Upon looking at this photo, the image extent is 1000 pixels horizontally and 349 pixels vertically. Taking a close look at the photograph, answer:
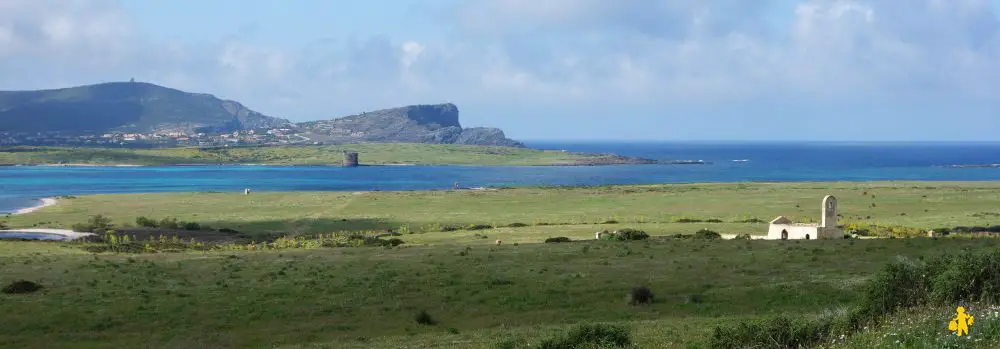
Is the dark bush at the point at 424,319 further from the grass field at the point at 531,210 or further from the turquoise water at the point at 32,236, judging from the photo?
the turquoise water at the point at 32,236

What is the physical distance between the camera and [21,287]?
34.2 metres

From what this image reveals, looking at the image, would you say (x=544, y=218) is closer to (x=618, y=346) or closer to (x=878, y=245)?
(x=878, y=245)

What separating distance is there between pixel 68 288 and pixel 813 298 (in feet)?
84.3

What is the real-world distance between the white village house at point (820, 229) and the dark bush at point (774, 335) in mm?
35819

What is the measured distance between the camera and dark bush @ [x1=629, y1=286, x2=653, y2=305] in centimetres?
3150

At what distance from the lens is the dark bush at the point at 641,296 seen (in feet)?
103

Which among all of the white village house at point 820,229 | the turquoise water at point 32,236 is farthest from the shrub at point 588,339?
the turquoise water at point 32,236

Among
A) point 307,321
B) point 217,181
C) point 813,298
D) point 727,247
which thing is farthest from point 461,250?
point 217,181

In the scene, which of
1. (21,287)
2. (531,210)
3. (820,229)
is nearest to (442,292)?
(21,287)

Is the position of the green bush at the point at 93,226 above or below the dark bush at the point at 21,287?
below

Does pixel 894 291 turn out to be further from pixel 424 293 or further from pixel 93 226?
pixel 93 226


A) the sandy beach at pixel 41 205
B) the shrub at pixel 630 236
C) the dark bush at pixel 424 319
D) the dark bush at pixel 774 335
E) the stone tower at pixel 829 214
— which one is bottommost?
the sandy beach at pixel 41 205

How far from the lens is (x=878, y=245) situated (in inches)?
1699

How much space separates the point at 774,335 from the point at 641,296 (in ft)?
49.2
